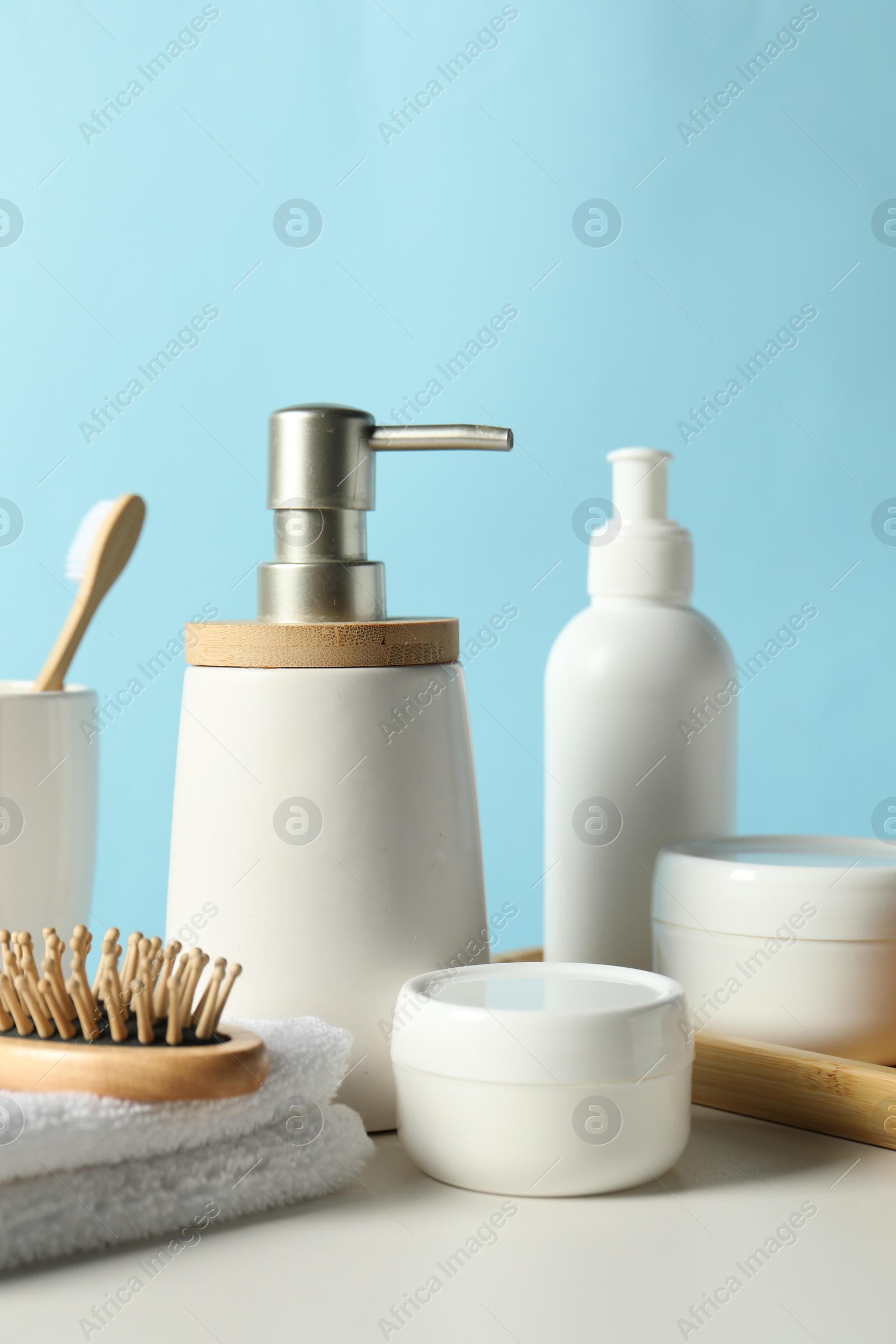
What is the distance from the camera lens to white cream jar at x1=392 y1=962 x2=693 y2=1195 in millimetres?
373

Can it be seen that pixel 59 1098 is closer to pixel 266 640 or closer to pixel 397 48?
pixel 266 640

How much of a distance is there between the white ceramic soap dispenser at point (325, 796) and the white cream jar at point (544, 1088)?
45 millimetres

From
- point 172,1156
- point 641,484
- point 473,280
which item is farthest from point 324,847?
point 473,280

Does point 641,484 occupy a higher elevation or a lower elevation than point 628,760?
higher

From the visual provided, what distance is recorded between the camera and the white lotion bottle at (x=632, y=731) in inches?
22.0

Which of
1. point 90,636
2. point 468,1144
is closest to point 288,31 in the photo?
point 90,636

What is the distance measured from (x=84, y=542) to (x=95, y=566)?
0.11 ft

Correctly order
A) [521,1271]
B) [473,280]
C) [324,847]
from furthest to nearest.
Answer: [473,280] < [324,847] < [521,1271]

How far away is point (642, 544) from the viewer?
22.5 inches

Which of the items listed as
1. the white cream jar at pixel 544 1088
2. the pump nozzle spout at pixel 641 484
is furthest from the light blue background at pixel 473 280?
the white cream jar at pixel 544 1088

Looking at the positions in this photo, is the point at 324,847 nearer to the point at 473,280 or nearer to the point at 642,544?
the point at 642,544

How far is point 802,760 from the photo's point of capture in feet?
3.58

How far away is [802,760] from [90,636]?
0.60 metres

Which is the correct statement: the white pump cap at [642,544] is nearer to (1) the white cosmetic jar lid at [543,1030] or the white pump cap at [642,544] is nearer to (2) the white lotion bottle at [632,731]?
(2) the white lotion bottle at [632,731]
